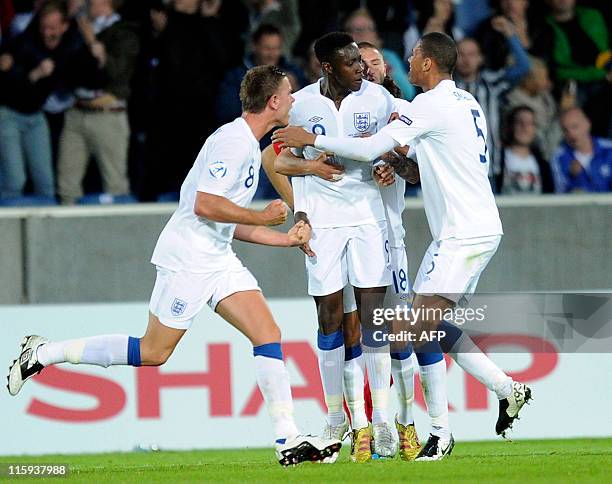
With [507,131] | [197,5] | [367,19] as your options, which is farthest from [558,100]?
[197,5]

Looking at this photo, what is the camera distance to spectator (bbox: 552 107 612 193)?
526 inches

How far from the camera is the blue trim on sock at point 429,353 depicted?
9070 mm

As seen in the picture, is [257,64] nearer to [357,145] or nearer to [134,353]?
[357,145]

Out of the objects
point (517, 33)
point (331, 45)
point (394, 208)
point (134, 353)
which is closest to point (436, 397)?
point (394, 208)

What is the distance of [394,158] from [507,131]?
14.3 ft

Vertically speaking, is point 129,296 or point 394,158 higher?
point 394,158

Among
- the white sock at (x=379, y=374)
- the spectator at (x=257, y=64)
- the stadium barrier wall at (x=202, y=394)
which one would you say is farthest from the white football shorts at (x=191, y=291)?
the spectator at (x=257, y=64)

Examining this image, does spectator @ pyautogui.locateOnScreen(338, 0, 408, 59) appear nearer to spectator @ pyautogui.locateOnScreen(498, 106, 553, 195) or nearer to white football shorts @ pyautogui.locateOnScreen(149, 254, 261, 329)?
spectator @ pyautogui.locateOnScreen(498, 106, 553, 195)

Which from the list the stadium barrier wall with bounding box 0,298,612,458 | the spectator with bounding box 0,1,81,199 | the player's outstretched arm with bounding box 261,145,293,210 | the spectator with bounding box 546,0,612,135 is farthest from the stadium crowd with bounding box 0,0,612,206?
the player's outstretched arm with bounding box 261,145,293,210

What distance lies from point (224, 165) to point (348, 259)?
4.03 ft

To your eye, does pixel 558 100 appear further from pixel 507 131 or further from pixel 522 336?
pixel 522 336

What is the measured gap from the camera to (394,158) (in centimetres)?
923

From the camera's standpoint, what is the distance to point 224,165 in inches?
338

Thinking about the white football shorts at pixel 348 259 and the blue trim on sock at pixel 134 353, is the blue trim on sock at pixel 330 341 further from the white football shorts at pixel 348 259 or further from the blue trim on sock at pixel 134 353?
the blue trim on sock at pixel 134 353
